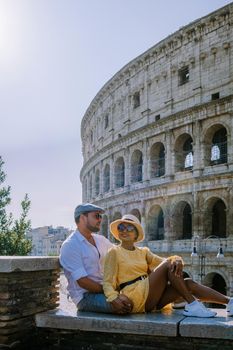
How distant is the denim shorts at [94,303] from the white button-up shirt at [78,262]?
0.22ft

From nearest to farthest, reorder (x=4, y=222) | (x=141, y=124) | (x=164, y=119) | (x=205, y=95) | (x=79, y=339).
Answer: (x=79, y=339)
(x=4, y=222)
(x=205, y=95)
(x=164, y=119)
(x=141, y=124)

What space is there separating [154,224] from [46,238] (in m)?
104

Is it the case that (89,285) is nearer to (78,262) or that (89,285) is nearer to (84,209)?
(78,262)

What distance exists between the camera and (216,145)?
2000 centimetres

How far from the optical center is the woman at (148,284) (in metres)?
4.19

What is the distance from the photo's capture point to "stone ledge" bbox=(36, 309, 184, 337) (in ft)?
12.5

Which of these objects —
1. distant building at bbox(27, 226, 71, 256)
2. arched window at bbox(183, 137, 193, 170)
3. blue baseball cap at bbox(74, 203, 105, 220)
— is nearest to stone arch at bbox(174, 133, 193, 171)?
arched window at bbox(183, 137, 193, 170)

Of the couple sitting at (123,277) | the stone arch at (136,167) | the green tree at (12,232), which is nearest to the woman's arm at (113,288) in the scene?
the couple sitting at (123,277)

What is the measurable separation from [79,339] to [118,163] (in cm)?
2215

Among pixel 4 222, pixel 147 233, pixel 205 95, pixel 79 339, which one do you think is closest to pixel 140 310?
pixel 79 339

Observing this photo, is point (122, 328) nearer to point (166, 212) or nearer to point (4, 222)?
point (4, 222)

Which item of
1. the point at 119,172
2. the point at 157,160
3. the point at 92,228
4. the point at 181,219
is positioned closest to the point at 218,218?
the point at 181,219

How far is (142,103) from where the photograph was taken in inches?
937

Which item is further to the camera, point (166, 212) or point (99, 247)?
point (166, 212)
